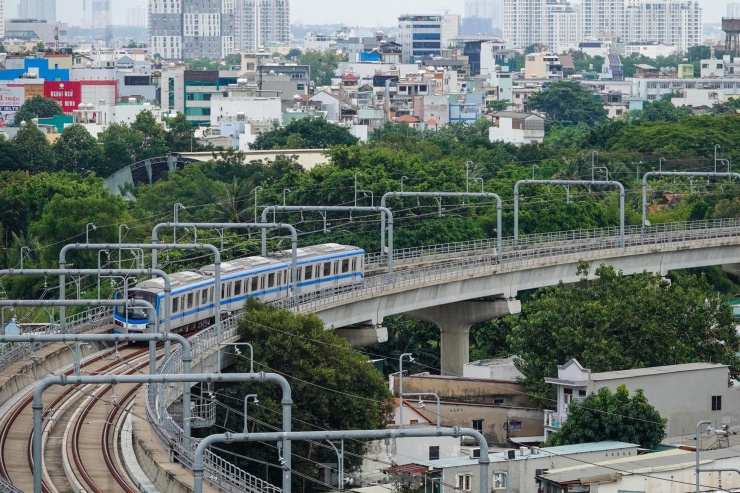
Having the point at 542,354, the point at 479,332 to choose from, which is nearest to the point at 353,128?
the point at 479,332

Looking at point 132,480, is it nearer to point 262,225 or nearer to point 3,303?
point 3,303

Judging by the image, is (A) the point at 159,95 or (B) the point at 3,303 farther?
(A) the point at 159,95

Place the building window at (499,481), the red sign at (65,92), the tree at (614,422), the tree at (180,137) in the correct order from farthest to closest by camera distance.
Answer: the red sign at (65,92)
the tree at (180,137)
the tree at (614,422)
the building window at (499,481)

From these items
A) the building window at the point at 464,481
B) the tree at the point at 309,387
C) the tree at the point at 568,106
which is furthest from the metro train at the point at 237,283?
the tree at the point at 568,106

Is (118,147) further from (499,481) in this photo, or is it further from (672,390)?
(499,481)

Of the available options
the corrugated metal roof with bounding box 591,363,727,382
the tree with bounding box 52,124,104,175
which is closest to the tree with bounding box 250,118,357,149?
the tree with bounding box 52,124,104,175

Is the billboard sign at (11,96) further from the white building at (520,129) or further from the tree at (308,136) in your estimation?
the tree at (308,136)
